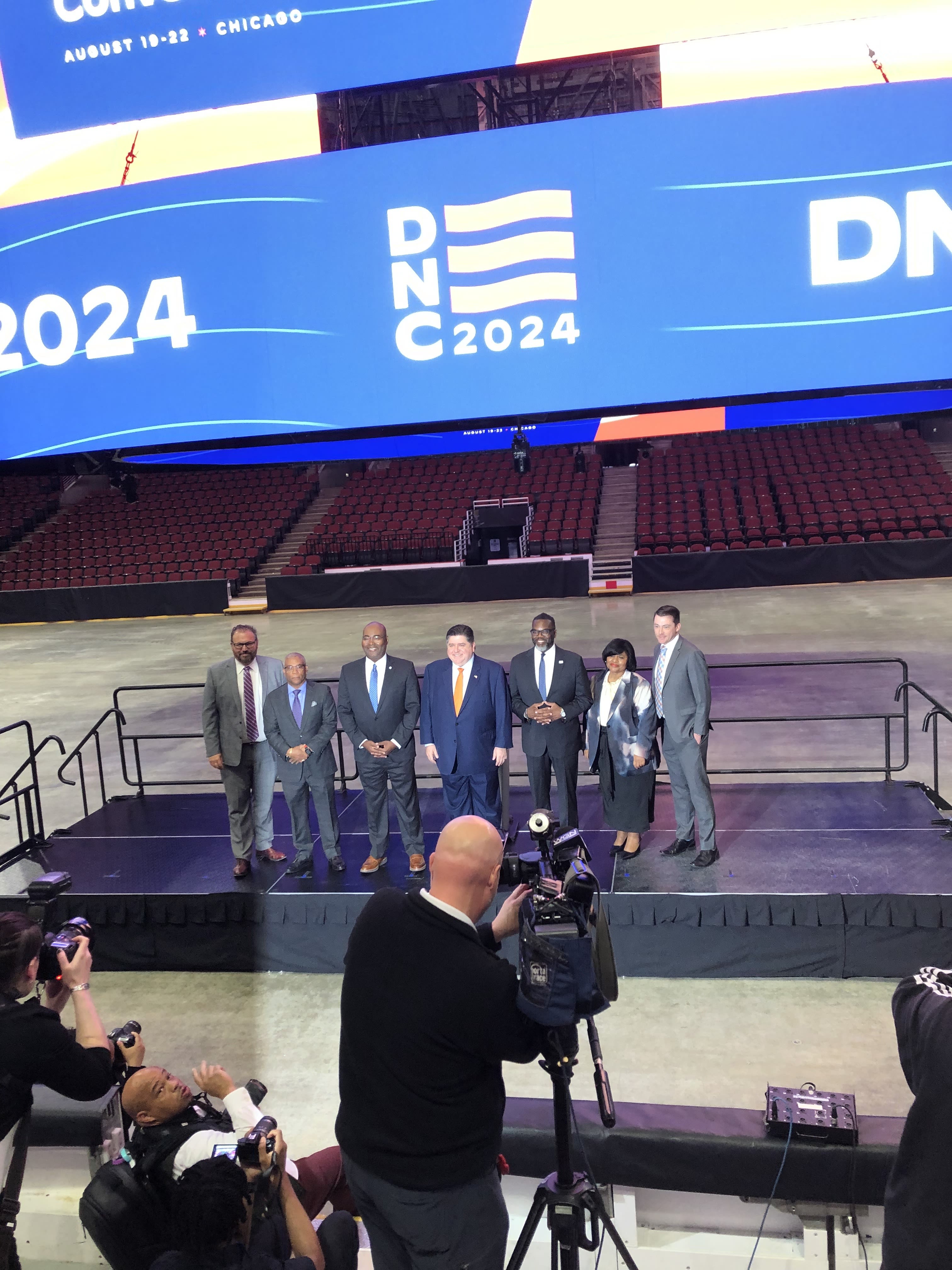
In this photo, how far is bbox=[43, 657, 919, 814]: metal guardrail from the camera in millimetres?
7320

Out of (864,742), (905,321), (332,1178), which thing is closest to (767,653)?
(864,742)

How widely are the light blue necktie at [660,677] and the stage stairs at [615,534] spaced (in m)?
15.3

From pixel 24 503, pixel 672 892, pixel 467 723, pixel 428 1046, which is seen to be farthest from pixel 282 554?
pixel 428 1046

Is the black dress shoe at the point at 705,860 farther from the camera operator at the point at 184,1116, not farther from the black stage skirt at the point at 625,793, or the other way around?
the camera operator at the point at 184,1116

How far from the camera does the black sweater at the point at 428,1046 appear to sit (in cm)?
229

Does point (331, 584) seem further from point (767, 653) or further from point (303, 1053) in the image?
point (303, 1053)

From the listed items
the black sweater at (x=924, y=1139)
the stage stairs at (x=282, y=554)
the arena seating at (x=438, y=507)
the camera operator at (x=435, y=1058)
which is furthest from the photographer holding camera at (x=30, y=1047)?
the stage stairs at (x=282, y=554)

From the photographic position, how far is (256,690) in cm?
671

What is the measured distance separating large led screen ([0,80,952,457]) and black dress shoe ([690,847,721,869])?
2.87 metres

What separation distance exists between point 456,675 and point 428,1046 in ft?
13.7

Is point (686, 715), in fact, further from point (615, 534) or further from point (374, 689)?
point (615, 534)

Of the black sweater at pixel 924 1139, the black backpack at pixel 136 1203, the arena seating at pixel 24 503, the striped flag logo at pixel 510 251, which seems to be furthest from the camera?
the arena seating at pixel 24 503

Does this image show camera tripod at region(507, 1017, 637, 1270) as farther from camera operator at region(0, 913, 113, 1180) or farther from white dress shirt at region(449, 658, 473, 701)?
white dress shirt at region(449, 658, 473, 701)

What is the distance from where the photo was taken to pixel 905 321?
4559 millimetres
